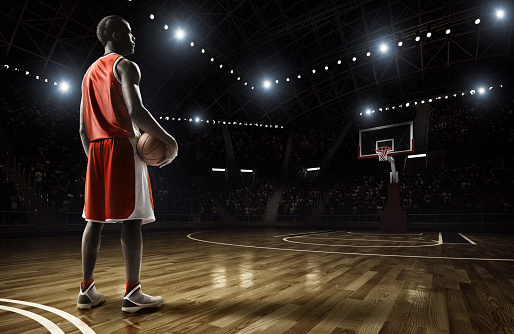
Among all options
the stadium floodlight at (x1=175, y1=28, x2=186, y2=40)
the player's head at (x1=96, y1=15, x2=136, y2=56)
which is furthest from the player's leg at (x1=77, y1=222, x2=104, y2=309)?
the stadium floodlight at (x1=175, y1=28, x2=186, y2=40)

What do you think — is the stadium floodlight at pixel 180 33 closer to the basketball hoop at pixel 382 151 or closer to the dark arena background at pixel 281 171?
the dark arena background at pixel 281 171

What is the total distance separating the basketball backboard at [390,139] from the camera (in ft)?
45.1

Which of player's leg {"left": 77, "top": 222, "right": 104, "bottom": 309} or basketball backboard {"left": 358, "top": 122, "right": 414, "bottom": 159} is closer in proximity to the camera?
player's leg {"left": 77, "top": 222, "right": 104, "bottom": 309}

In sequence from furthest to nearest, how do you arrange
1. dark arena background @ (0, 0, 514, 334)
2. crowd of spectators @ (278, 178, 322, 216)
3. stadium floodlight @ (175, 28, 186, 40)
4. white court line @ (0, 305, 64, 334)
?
1. crowd of spectators @ (278, 178, 322, 216)
2. stadium floodlight @ (175, 28, 186, 40)
3. dark arena background @ (0, 0, 514, 334)
4. white court line @ (0, 305, 64, 334)

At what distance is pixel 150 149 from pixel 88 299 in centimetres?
105

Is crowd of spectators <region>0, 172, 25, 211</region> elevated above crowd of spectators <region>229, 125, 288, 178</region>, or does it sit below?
below

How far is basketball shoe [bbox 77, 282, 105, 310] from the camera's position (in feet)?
6.66

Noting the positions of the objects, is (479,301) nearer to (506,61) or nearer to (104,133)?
(104,133)

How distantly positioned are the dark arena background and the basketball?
96 cm

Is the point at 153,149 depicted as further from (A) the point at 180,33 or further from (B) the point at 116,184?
(A) the point at 180,33

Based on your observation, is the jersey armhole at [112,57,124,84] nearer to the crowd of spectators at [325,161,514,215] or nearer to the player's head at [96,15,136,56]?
the player's head at [96,15,136,56]

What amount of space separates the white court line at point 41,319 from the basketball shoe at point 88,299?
0.22 meters

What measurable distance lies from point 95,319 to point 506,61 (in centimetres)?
1987

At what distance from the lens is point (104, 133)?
2055 millimetres
